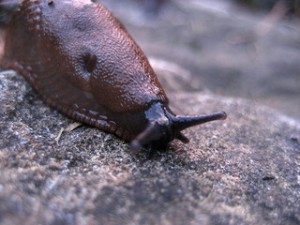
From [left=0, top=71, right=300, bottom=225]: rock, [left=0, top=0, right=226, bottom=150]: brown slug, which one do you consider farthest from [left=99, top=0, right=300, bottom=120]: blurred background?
[left=0, top=71, right=300, bottom=225]: rock

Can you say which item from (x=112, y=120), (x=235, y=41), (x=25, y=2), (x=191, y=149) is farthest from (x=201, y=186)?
(x=235, y=41)

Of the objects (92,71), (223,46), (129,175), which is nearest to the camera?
(129,175)

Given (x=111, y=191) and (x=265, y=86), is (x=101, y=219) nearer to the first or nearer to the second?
(x=111, y=191)

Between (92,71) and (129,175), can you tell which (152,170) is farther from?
(92,71)

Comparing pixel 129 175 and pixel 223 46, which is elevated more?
pixel 129 175

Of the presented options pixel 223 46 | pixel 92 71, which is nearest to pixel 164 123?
pixel 92 71

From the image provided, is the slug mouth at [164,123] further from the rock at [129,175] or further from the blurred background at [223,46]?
the blurred background at [223,46]
